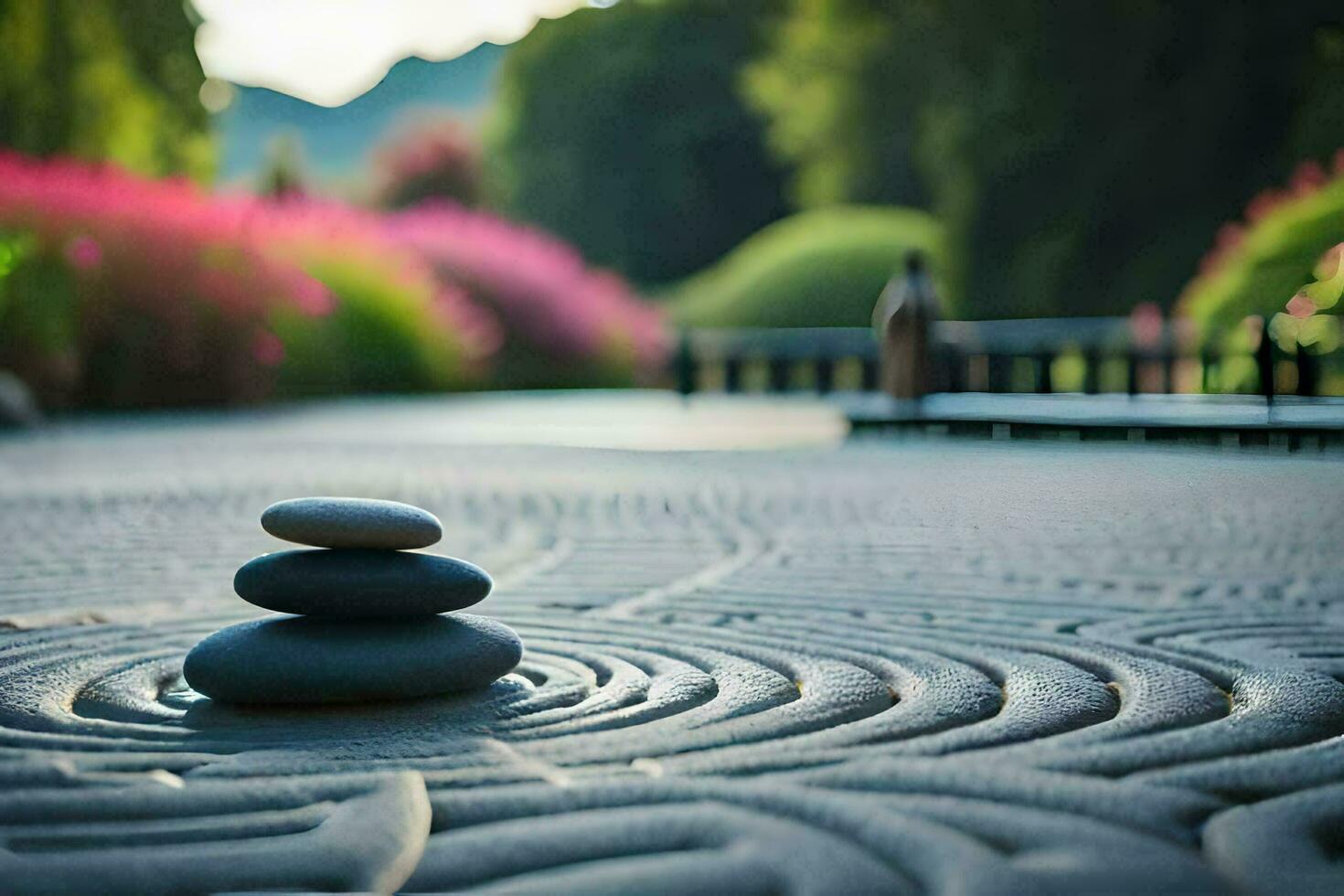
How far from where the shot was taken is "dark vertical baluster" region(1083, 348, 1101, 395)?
→ 15.4 m

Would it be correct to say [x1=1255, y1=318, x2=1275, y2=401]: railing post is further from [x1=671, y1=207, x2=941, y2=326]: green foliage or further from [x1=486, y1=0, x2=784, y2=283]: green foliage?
[x1=486, y1=0, x2=784, y2=283]: green foliage

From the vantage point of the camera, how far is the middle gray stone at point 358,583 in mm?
2861

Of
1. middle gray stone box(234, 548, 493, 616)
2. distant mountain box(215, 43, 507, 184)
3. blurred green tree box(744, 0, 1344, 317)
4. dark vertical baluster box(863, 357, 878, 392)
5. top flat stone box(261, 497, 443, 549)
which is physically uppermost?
distant mountain box(215, 43, 507, 184)

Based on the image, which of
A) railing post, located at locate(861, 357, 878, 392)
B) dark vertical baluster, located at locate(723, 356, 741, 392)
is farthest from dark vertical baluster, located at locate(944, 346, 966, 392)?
dark vertical baluster, located at locate(723, 356, 741, 392)

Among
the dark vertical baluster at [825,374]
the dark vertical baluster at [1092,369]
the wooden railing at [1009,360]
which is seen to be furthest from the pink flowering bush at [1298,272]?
the dark vertical baluster at [825,374]

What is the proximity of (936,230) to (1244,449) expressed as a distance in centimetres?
2489

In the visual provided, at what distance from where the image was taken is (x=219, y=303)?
633 inches

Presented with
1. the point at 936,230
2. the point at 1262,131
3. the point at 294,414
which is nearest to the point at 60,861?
the point at 1262,131

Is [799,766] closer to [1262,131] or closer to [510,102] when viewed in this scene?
[1262,131]

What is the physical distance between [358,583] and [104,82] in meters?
19.4

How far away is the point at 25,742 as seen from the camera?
239 cm

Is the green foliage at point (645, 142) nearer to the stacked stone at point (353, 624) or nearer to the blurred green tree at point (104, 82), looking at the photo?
the blurred green tree at point (104, 82)

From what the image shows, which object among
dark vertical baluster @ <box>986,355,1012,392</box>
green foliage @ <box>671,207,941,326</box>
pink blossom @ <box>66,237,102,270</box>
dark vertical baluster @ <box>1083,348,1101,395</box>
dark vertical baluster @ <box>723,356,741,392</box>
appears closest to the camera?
pink blossom @ <box>66,237,102,270</box>

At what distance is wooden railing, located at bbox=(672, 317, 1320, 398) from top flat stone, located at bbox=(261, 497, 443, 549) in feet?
7.39
